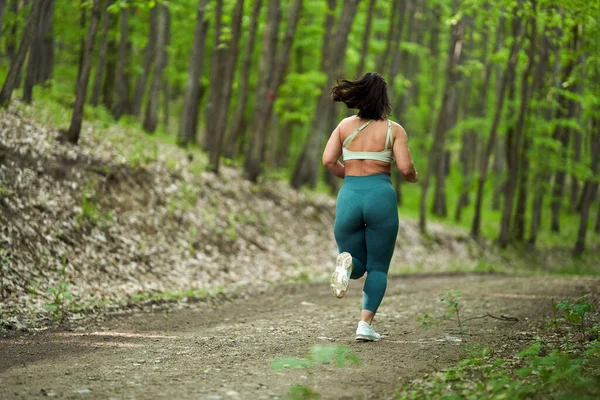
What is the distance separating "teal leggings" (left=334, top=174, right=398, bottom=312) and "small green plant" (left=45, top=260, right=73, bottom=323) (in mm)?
3421

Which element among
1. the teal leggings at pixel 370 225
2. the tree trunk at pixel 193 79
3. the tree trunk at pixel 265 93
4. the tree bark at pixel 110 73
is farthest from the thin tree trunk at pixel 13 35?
the teal leggings at pixel 370 225

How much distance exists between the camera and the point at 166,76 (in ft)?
78.7

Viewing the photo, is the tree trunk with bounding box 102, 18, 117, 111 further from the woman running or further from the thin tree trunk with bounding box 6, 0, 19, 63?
the woman running

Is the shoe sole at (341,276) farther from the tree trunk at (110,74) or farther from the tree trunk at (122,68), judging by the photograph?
the tree trunk at (110,74)

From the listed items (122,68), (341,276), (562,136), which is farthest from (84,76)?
(562,136)

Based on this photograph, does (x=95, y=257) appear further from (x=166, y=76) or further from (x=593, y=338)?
(x=166, y=76)

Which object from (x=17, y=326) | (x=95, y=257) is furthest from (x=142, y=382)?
(x=95, y=257)

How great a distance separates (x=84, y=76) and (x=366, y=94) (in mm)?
7873

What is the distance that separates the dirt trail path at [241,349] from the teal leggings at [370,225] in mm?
628

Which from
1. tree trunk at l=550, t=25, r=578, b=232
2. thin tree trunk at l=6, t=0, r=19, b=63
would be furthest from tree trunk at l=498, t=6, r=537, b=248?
thin tree trunk at l=6, t=0, r=19, b=63

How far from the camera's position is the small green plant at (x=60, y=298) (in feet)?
25.3

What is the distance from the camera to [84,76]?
12.5 meters

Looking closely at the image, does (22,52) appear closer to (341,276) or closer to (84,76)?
(84,76)

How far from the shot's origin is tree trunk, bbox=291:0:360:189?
66.0ft
